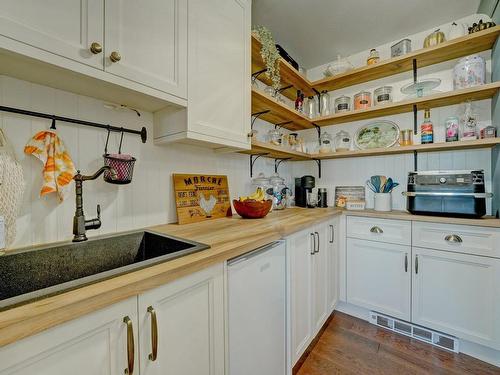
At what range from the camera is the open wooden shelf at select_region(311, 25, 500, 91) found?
5.17 ft

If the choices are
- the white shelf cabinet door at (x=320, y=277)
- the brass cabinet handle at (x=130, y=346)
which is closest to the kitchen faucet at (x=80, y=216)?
the brass cabinet handle at (x=130, y=346)

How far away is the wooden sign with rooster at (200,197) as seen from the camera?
1391mm

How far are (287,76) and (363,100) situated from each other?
752mm

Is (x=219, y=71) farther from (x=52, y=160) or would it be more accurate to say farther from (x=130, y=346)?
(x=130, y=346)

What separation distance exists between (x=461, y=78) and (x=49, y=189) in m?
2.62

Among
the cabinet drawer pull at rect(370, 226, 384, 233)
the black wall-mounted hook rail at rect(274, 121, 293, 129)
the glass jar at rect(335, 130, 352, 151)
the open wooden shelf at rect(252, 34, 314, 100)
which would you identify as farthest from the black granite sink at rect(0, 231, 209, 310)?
the glass jar at rect(335, 130, 352, 151)

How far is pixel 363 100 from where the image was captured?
2.09 m

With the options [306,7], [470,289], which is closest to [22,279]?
[306,7]

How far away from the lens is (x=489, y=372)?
1.41 m

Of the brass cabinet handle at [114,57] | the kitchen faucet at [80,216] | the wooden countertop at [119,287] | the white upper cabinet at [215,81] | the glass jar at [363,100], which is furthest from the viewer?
the glass jar at [363,100]

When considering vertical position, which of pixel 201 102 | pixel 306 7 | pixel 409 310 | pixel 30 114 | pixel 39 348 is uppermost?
pixel 306 7

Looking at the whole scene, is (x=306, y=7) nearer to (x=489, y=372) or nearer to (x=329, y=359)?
(x=329, y=359)

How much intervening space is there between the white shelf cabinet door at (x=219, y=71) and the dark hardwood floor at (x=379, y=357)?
59.8 inches

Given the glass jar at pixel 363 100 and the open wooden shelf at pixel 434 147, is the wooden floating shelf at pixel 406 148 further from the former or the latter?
the glass jar at pixel 363 100
